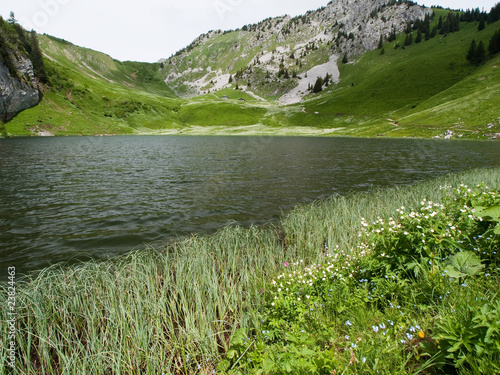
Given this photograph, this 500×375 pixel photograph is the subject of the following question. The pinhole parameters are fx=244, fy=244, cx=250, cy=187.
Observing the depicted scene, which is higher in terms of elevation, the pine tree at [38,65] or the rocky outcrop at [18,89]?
the pine tree at [38,65]

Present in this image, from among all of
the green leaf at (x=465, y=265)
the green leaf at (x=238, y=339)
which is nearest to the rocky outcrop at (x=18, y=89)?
the green leaf at (x=238, y=339)

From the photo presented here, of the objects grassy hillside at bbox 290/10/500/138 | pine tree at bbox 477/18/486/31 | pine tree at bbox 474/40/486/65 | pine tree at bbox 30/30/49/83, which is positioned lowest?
grassy hillside at bbox 290/10/500/138

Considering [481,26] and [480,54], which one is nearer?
[480,54]

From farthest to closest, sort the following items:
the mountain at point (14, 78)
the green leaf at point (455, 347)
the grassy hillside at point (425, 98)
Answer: the mountain at point (14, 78)
the grassy hillside at point (425, 98)
the green leaf at point (455, 347)

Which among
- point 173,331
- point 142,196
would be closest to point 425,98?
point 142,196

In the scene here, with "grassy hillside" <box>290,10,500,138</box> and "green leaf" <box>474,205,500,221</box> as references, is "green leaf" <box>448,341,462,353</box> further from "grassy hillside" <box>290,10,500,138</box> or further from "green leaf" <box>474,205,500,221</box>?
"grassy hillside" <box>290,10,500,138</box>

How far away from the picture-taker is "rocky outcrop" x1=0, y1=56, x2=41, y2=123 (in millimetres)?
111688

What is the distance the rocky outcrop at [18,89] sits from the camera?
111688 millimetres

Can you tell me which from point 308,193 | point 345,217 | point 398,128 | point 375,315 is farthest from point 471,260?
point 398,128

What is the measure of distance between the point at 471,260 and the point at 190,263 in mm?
7147

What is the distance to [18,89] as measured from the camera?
393 ft

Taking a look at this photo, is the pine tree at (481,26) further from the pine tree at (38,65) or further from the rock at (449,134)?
the pine tree at (38,65)

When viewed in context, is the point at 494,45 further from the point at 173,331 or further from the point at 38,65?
the point at 38,65

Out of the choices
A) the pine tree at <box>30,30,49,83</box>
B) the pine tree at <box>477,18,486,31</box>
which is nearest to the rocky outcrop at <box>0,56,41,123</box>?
the pine tree at <box>30,30,49,83</box>
